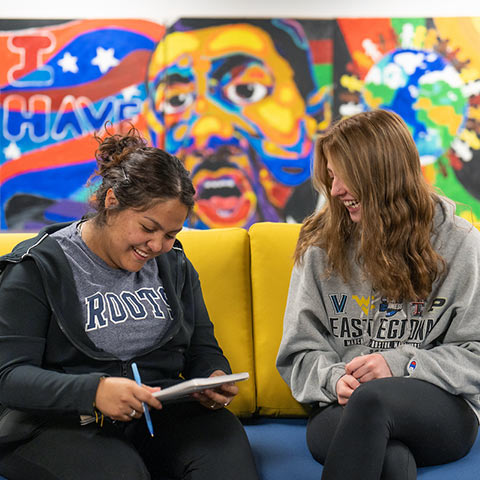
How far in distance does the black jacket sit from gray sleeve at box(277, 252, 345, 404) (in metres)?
0.19

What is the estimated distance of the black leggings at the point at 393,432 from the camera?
124cm

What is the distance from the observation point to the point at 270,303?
1864 millimetres

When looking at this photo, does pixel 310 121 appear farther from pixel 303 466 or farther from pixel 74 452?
pixel 74 452

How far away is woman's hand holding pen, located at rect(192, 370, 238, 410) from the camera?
145 centimetres

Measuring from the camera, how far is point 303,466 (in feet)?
4.83

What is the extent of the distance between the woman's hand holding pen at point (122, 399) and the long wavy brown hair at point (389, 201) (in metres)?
0.68

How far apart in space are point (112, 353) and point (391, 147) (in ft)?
2.81

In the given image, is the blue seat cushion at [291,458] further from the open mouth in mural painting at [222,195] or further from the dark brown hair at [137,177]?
the open mouth in mural painting at [222,195]

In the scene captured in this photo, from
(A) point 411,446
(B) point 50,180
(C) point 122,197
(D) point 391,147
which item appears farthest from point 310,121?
(A) point 411,446

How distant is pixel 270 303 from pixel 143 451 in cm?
60

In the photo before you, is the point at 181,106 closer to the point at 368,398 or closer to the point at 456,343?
the point at 456,343

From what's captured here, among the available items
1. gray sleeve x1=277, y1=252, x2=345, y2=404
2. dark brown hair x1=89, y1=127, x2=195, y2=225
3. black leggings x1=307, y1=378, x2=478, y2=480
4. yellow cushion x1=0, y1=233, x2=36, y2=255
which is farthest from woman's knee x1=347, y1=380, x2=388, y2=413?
yellow cushion x1=0, y1=233, x2=36, y2=255

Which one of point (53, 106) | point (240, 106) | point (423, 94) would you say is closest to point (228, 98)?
point (240, 106)

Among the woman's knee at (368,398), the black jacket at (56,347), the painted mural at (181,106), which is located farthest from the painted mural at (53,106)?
the woman's knee at (368,398)
